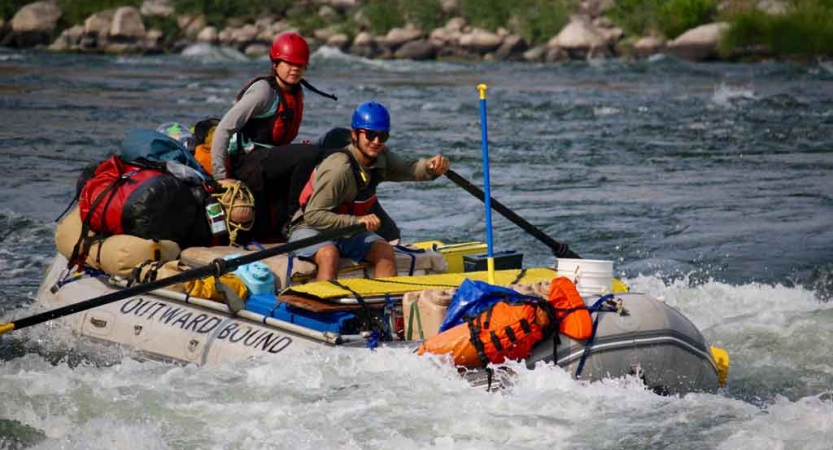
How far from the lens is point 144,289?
294 inches

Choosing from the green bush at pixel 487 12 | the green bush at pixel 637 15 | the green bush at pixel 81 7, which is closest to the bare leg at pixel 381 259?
the green bush at pixel 637 15

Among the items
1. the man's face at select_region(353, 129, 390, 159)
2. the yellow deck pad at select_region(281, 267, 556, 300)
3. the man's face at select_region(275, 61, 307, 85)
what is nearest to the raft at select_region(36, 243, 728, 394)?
the yellow deck pad at select_region(281, 267, 556, 300)

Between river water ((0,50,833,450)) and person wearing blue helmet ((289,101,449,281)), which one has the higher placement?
person wearing blue helmet ((289,101,449,281))

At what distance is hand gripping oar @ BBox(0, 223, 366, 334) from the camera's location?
7.32m

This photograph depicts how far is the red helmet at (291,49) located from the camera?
8359 millimetres

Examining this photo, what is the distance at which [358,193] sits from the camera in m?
7.78

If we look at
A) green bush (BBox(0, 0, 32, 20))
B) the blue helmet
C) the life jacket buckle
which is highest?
the blue helmet

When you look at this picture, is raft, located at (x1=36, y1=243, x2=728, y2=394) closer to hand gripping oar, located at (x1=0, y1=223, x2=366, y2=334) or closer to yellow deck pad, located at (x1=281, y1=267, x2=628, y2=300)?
yellow deck pad, located at (x1=281, y1=267, x2=628, y2=300)

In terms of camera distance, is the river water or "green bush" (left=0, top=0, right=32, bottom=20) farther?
"green bush" (left=0, top=0, right=32, bottom=20)

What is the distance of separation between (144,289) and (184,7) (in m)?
41.7

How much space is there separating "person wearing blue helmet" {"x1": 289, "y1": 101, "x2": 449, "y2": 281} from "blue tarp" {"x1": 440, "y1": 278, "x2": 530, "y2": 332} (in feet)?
3.32

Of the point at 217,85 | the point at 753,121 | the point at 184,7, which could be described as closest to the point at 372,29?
the point at 184,7

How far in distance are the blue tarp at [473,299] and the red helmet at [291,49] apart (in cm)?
242

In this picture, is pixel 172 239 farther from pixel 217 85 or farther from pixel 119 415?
pixel 217 85
